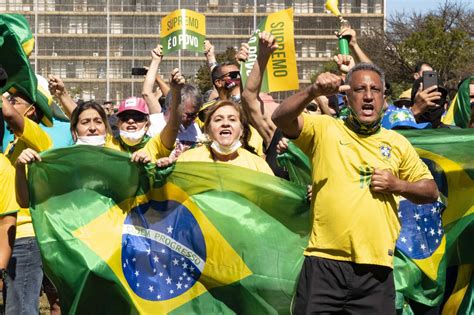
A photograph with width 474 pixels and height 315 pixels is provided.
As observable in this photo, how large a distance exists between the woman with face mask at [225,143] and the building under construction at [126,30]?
92773mm

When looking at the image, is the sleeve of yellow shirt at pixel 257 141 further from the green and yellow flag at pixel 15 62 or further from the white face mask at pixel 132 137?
the green and yellow flag at pixel 15 62

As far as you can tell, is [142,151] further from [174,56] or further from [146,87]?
[174,56]

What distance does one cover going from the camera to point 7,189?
22.9 feet

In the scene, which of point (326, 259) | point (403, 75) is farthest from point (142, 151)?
point (403, 75)

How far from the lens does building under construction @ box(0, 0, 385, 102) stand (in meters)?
100

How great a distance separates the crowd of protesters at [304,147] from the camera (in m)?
5.63

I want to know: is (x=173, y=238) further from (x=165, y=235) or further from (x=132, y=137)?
(x=132, y=137)

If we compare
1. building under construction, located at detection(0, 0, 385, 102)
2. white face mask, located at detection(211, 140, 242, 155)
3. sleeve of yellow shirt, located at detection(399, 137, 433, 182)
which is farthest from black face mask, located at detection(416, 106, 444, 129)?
building under construction, located at detection(0, 0, 385, 102)

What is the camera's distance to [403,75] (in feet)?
138

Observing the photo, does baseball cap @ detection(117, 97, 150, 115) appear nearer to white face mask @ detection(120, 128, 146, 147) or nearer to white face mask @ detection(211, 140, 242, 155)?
white face mask @ detection(120, 128, 146, 147)

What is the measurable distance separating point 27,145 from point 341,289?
2.74 meters

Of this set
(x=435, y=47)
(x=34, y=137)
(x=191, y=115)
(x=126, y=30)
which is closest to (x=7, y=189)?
(x=34, y=137)

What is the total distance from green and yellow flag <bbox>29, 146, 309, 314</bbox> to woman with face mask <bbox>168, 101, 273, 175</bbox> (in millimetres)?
130

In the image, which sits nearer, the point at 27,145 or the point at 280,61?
the point at 27,145
